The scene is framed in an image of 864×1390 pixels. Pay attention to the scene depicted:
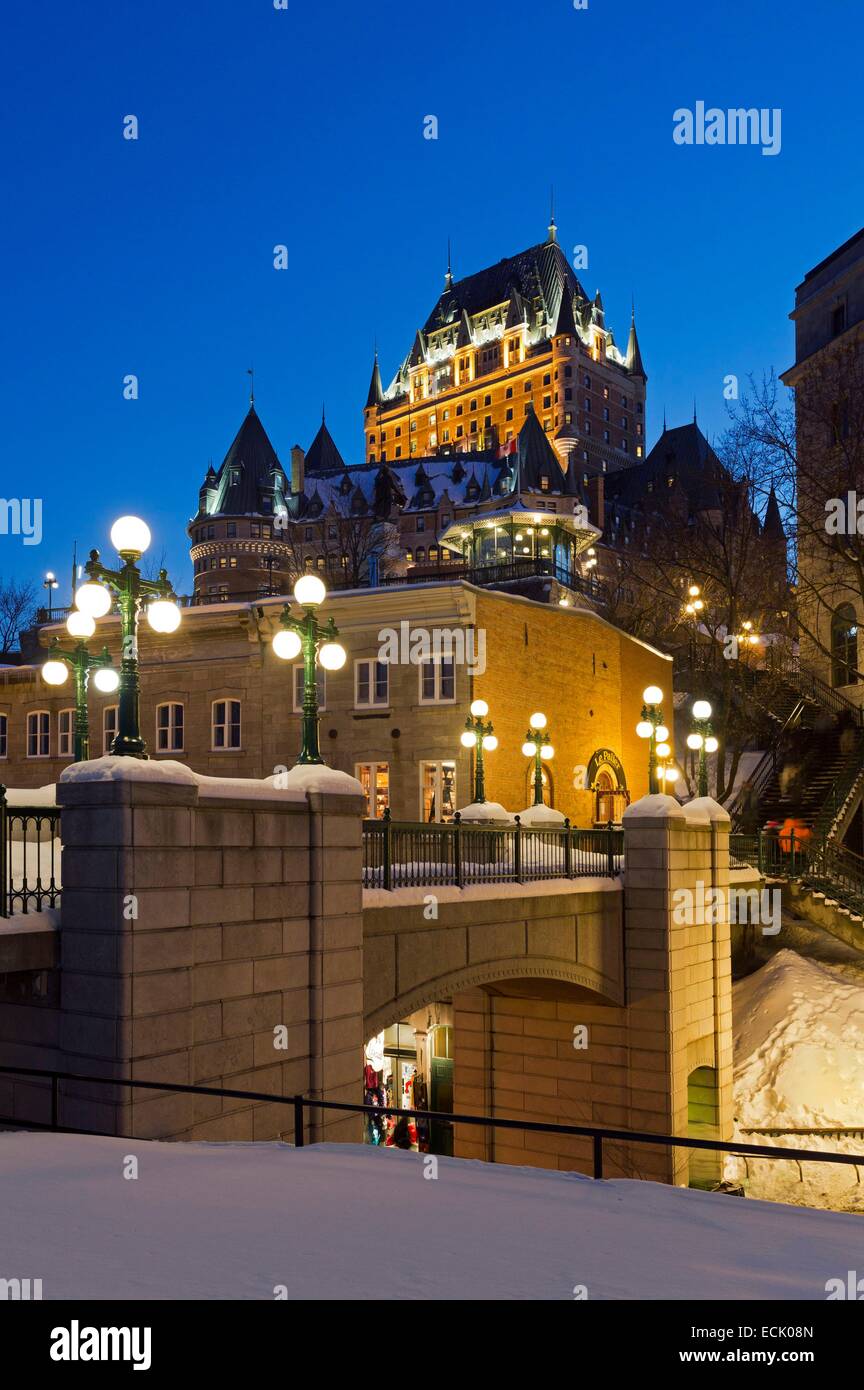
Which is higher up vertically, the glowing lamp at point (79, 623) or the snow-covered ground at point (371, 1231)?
the glowing lamp at point (79, 623)

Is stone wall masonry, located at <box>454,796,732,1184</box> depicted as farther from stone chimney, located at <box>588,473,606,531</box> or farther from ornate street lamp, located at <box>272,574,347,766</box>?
stone chimney, located at <box>588,473,606,531</box>

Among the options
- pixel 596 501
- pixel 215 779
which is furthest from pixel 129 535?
pixel 596 501

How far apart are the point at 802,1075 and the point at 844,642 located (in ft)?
73.2

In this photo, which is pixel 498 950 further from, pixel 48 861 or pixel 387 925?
pixel 48 861

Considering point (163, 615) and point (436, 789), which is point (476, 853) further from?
point (436, 789)

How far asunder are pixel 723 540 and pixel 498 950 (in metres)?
23.9

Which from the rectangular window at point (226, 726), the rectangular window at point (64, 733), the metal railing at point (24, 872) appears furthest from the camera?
the rectangular window at point (64, 733)

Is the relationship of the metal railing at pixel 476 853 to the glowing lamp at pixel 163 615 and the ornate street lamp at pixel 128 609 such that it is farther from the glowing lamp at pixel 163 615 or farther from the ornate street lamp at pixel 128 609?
the ornate street lamp at pixel 128 609

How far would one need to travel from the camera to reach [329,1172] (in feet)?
28.7

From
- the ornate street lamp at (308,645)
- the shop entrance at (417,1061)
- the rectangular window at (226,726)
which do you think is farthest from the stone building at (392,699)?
the ornate street lamp at (308,645)

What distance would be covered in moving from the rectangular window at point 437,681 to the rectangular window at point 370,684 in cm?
113

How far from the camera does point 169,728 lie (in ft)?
113

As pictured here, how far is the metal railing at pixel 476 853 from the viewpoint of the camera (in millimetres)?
14609
